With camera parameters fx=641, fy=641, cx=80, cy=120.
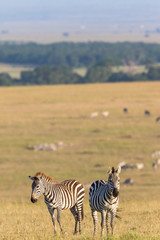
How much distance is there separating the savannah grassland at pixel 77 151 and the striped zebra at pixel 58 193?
0.45 m

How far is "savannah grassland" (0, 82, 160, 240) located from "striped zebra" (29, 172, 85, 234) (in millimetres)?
447

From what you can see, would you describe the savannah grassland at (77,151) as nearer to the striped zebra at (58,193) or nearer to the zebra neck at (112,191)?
the striped zebra at (58,193)

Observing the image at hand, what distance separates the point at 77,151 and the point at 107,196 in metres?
24.8

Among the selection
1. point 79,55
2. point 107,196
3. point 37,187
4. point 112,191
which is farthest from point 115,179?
point 79,55

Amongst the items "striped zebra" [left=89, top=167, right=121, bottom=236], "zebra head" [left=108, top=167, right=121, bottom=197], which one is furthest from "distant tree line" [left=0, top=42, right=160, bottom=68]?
"zebra head" [left=108, top=167, right=121, bottom=197]

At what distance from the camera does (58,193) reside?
33.7 ft

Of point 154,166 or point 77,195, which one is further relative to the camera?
point 154,166

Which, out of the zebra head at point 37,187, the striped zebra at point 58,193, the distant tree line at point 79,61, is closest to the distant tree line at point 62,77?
the distant tree line at point 79,61

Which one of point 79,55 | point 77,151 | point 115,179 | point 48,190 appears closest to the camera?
point 115,179

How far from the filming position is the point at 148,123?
45.8 meters

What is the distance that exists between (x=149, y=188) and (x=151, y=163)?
598cm

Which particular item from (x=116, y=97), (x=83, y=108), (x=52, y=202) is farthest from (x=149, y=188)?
(x=116, y=97)

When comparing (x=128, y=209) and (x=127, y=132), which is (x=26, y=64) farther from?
(x=128, y=209)

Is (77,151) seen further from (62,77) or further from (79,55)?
(79,55)
